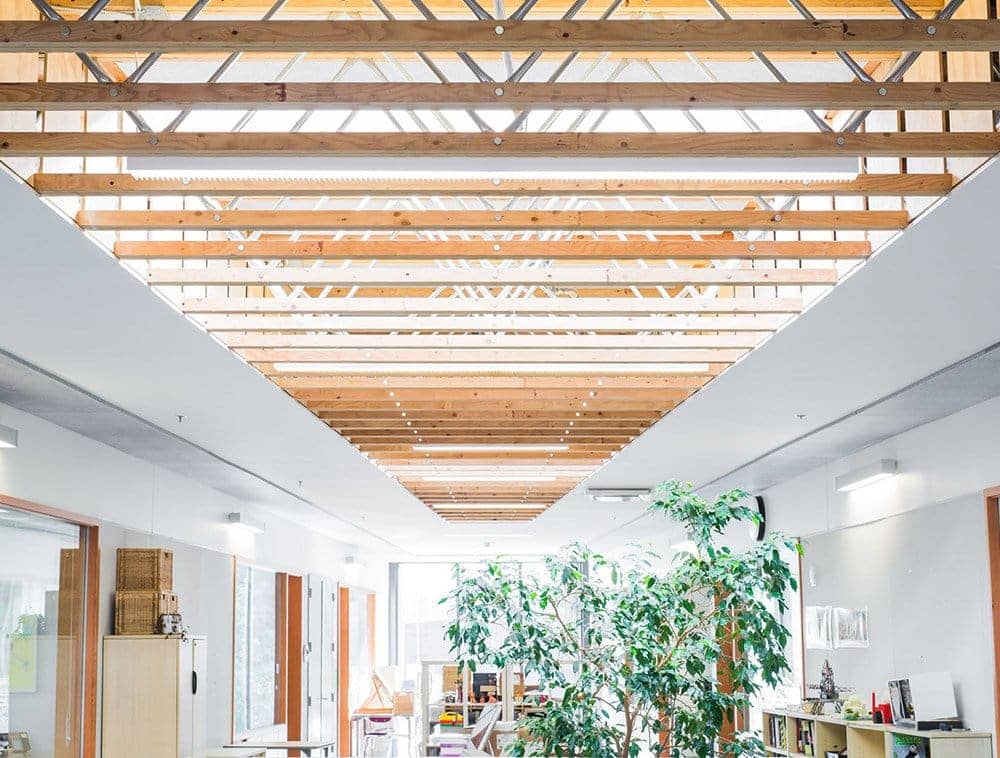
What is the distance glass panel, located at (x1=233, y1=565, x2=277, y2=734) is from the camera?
1355 cm

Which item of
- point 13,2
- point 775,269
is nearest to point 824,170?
point 775,269

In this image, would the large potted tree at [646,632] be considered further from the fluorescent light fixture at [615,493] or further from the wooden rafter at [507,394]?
the fluorescent light fixture at [615,493]

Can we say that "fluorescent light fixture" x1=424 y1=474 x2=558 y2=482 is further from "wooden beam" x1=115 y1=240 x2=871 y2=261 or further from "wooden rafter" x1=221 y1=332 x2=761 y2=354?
"wooden beam" x1=115 y1=240 x2=871 y2=261

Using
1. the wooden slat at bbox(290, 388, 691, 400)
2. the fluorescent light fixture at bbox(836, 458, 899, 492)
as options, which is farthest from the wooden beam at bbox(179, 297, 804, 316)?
the fluorescent light fixture at bbox(836, 458, 899, 492)

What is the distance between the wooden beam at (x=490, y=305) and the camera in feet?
19.4

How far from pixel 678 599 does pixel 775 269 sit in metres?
1.58

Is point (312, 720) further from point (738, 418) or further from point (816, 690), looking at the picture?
point (738, 418)

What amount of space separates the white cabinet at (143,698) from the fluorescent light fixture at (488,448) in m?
2.45

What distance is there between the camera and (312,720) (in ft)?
53.5

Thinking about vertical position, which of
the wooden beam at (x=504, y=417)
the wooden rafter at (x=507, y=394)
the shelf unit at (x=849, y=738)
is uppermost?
the wooden rafter at (x=507, y=394)

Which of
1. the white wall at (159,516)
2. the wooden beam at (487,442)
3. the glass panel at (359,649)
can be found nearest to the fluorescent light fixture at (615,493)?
the wooden beam at (487,442)

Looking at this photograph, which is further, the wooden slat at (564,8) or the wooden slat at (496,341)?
the wooden slat at (496,341)

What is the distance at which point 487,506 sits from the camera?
1487 centimetres

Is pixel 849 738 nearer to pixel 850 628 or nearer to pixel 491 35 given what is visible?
pixel 850 628
